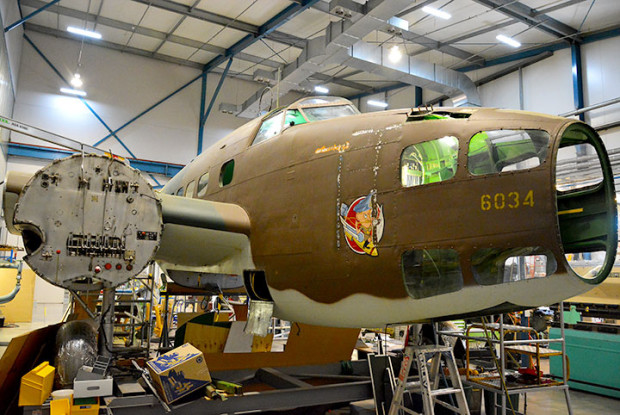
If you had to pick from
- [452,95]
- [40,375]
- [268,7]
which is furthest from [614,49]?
[40,375]

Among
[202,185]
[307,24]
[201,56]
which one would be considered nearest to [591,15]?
[307,24]

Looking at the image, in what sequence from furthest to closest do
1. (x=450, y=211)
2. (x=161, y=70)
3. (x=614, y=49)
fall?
1. (x=161, y=70)
2. (x=614, y=49)
3. (x=450, y=211)

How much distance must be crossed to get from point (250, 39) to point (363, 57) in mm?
6712

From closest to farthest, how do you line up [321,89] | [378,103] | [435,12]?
[435,12] < [378,103] < [321,89]

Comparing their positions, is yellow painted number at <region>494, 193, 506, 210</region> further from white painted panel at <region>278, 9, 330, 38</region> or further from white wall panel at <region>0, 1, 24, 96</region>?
white painted panel at <region>278, 9, 330, 38</region>

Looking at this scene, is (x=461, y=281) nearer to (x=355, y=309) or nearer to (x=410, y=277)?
(x=410, y=277)

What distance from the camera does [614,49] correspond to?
17.8m

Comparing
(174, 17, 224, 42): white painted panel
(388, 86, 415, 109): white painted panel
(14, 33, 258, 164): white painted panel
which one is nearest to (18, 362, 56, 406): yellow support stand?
(174, 17, 224, 42): white painted panel

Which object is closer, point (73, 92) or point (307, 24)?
point (307, 24)

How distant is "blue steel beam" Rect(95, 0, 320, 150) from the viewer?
1864 centimetres

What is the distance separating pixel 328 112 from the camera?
22.3 feet

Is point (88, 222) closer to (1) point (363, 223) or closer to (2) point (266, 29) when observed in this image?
(1) point (363, 223)

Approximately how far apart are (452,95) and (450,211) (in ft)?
61.8

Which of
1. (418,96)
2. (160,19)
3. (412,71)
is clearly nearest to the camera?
(412,71)
